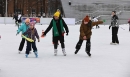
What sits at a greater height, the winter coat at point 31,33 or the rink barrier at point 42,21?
the winter coat at point 31,33

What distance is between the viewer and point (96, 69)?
28.3 ft

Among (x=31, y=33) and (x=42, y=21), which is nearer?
(x=31, y=33)

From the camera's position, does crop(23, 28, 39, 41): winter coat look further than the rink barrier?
No

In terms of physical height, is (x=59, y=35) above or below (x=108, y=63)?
above

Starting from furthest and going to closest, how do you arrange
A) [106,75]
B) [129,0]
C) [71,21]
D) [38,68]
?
1. [129,0]
2. [71,21]
3. [38,68]
4. [106,75]

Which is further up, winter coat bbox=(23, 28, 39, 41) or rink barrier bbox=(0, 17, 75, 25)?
winter coat bbox=(23, 28, 39, 41)

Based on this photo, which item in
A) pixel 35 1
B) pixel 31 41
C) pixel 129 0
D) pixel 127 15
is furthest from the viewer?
pixel 35 1

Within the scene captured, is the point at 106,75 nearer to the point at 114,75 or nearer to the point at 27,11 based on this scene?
the point at 114,75

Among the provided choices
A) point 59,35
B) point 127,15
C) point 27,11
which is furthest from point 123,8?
point 59,35

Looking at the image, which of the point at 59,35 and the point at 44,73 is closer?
the point at 44,73

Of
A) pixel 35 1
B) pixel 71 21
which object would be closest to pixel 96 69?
pixel 71 21

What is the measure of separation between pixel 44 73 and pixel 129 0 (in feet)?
194

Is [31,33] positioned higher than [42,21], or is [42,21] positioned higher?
[31,33]

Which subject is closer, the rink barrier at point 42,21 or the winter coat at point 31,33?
the winter coat at point 31,33
